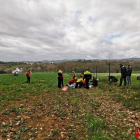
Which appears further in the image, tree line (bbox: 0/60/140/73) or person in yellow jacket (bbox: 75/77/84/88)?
tree line (bbox: 0/60/140/73)

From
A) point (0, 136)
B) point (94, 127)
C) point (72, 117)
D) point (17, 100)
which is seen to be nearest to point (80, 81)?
point (17, 100)

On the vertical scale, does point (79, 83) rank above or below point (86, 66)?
below

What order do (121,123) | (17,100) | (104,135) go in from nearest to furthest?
(104,135) < (121,123) < (17,100)

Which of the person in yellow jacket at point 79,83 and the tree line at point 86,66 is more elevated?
the tree line at point 86,66

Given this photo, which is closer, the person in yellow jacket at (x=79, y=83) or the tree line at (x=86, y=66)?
the person in yellow jacket at (x=79, y=83)

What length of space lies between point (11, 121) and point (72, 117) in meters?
3.10

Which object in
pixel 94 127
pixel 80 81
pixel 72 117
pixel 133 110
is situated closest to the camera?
pixel 94 127

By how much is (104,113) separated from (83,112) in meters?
1.26

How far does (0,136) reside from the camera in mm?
4656

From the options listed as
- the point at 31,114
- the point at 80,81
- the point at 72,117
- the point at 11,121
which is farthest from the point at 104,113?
the point at 80,81

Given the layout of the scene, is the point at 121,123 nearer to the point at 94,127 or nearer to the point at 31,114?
the point at 94,127

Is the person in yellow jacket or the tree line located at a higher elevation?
the tree line

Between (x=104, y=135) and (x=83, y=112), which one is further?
(x=83, y=112)

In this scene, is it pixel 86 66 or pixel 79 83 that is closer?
pixel 79 83
